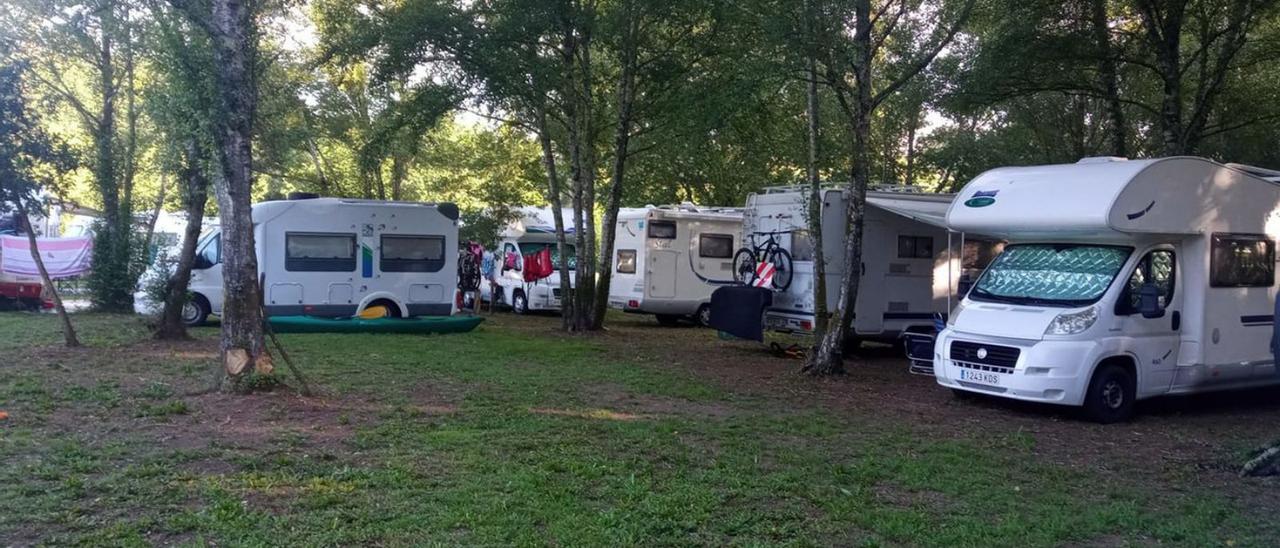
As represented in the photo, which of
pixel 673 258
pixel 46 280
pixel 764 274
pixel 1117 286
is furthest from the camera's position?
pixel 673 258

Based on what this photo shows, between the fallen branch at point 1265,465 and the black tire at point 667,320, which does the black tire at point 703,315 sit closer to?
the black tire at point 667,320

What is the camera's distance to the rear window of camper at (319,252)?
A: 1677cm

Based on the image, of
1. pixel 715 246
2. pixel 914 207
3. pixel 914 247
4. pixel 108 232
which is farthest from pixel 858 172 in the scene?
pixel 108 232

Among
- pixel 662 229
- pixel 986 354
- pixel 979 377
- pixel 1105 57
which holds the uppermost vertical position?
pixel 1105 57

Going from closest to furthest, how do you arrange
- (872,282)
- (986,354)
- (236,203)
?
(236,203)
(986,354)
(872,282)

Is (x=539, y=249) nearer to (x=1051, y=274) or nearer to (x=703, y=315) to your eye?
(x=703, y=315)

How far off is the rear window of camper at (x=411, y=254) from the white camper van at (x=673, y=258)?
4.37m

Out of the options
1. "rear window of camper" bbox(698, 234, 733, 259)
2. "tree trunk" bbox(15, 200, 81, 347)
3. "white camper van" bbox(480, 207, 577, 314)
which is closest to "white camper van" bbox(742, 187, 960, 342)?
"rear window of camper" bbox(698, 234, 733, 259)

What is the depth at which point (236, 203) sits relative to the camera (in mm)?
9203

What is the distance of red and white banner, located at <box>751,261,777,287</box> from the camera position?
15414mm

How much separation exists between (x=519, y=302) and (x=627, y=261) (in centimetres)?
373

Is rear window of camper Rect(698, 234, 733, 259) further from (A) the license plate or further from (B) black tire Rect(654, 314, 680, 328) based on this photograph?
(A) the license plate

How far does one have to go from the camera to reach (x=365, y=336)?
1590 centimetres

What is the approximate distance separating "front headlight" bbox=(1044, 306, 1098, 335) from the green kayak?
34.5 feet
